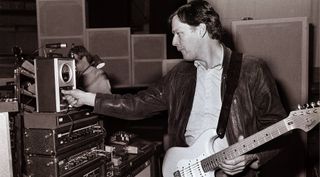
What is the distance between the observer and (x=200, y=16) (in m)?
2.30

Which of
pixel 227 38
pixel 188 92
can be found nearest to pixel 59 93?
pixel 188 92

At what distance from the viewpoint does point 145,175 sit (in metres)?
3.20

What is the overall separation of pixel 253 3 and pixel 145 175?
253cm

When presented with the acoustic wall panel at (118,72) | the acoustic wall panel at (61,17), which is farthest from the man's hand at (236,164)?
the acoustic wall panel at (61,17)

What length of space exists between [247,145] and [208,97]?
16.1 inches

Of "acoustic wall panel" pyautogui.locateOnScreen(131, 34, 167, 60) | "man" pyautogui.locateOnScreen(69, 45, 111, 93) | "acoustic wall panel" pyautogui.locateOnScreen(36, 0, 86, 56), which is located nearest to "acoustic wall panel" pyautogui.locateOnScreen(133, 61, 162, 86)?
"acoustic wall panel" pyautogui.locateOnScreen(131, 34, 167, 60)

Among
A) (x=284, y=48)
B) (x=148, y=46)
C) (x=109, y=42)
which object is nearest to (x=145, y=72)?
(x=148, y=46)

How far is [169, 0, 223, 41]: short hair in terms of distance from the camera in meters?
2.28

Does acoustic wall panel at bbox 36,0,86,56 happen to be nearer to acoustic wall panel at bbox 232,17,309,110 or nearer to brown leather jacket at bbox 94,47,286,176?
acoustic wall panel at bbox 232,17,309,110

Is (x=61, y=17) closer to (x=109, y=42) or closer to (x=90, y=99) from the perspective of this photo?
(x=109, y=42)

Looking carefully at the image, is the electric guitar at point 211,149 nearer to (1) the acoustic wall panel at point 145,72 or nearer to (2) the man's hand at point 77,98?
(2) the man's hand at point 77,98

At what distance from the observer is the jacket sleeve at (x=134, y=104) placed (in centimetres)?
240

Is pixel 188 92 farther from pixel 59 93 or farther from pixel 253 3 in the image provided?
pixel 253 3

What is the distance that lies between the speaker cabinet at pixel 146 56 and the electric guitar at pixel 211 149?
3.92 meters
